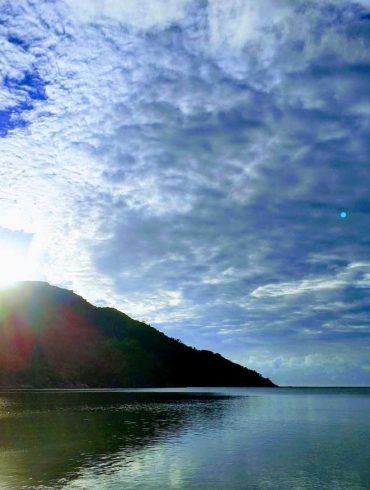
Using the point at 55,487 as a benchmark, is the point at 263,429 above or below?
above

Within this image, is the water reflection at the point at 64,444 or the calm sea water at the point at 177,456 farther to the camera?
the water reflection at the point at 64,444

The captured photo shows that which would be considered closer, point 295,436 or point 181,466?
point 181,466

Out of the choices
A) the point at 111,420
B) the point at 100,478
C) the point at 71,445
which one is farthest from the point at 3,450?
the point at 111,420

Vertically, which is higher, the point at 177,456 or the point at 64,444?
the point at 64,444

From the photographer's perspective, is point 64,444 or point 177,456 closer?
point 177,456

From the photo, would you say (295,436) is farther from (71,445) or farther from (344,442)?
(71,445)

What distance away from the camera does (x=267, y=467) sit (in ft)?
148

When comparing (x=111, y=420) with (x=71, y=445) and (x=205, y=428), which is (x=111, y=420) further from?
(x=71, y=445)

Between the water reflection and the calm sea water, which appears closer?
the calm sea water

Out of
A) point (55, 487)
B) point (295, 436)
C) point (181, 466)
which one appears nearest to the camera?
point (55, 487)

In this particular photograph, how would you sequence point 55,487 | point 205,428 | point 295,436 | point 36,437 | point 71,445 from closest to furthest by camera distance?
point 55,487, point 71,445, point 36,437, point 295,436, point 205,428

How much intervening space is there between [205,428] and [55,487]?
47399 millimetres

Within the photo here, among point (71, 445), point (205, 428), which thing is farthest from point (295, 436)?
point (71, 445)

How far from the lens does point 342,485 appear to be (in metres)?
38.0
